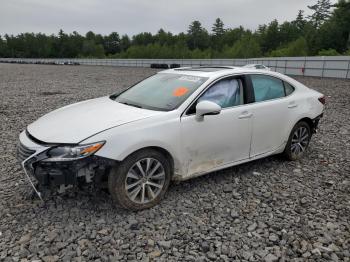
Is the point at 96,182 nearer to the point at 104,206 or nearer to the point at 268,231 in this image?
the point at 104,206

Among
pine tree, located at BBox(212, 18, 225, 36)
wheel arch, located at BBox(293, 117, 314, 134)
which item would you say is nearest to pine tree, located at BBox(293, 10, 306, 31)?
pine tree, located at BBox(212, 18, 225, 36)

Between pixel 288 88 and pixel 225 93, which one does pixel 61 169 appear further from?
pixel 288 88

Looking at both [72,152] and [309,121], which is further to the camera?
[309,121]

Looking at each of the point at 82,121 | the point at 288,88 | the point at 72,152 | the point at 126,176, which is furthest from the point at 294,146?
the point at 72,152

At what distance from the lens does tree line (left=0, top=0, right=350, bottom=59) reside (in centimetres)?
5841

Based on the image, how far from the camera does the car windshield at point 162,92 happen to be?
3.85 m

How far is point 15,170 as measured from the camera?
15.3 ft

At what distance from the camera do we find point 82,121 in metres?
3.49

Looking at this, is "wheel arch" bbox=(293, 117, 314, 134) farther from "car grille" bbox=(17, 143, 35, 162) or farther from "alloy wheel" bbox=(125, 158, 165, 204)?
"car grille" bbox=(17, 143, 35, 162)

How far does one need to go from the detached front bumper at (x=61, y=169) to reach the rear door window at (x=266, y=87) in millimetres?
2456

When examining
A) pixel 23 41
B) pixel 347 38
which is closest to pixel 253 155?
pixel 347 38

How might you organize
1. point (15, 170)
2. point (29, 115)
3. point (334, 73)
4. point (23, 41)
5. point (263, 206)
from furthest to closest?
1. point (23, 41)
2. point (334, 73)
3. point (29, 115)
4. point (15, 170)
5. point (263, 206)

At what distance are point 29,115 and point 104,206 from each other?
20.2 ft

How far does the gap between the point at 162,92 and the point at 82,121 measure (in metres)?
1.18
